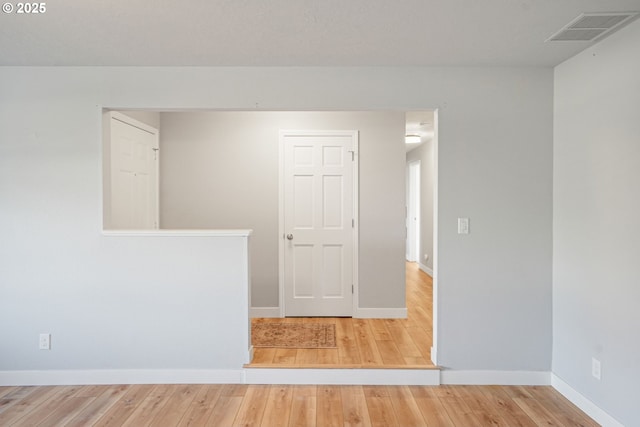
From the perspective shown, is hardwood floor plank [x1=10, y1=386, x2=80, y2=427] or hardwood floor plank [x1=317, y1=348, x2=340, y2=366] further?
hardwood floor plank [x1=317, y1=348, x2=340, y2=366]

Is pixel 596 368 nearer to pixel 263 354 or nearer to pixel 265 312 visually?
pixel 263 354

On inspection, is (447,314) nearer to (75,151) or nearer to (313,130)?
(313,130)

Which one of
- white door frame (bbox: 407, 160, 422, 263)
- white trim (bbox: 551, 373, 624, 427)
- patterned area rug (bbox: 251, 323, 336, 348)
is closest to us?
white trim (bbox: 551, 373, 624, 427)

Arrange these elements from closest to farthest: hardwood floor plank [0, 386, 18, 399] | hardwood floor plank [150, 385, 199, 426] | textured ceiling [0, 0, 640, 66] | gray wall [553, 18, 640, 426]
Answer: textured ceiling [0, 0, 640, 66]
gray wall [553, 18, 640, 426]
hardwood floor plank [150, 385, 199, 426]
hardwood floor plank [0, 386, 18, 399]

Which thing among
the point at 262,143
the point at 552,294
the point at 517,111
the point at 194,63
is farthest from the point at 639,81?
the point at 262,143

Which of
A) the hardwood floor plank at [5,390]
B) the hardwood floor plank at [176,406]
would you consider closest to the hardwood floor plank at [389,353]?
the hardwood floor plank at [176,406]

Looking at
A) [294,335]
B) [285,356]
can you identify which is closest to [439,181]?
[285,356]

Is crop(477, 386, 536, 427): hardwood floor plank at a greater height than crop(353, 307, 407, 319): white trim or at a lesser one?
lesser

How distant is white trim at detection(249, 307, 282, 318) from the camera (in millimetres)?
4422

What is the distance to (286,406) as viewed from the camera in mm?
2691

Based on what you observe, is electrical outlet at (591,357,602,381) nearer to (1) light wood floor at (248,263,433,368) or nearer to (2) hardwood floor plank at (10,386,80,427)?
(1) light wood floor at (248,263,433,368)

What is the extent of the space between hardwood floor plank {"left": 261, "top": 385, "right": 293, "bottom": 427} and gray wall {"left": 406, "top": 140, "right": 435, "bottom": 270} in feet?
15.3

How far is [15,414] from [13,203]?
1479 millimetres

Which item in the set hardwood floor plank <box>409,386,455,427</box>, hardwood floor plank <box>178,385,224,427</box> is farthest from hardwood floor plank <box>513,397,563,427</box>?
hardwood floor plank <box>178,385,224,427</box>
